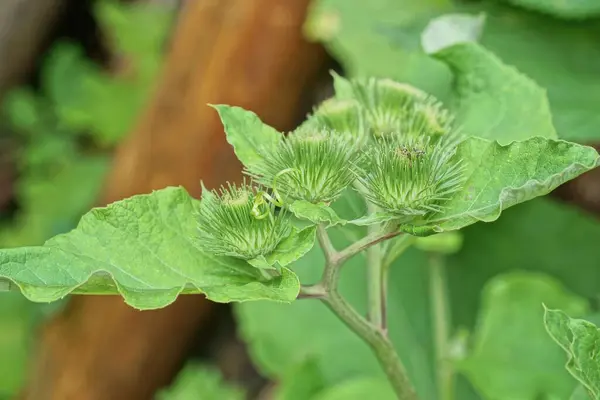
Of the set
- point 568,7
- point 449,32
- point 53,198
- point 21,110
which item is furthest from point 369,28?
point 21,110

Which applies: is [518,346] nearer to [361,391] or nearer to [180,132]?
[361,391]

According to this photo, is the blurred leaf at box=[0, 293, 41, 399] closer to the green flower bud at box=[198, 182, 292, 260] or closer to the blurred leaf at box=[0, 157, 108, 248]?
the blurred leaf at box=[0, 157, 108, 248]

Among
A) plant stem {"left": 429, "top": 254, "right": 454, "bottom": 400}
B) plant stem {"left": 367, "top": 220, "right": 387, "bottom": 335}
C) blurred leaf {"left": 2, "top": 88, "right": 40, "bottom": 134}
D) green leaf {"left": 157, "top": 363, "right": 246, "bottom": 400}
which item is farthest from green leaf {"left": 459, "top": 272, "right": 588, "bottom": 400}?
blurred leaf {"left": 2, "top": 88, "right": 40, "bottom": 134}

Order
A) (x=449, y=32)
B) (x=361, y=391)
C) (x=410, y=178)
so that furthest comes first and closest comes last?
(x=361, y=391) < (x=449, y=32) < (x=410, y=178)

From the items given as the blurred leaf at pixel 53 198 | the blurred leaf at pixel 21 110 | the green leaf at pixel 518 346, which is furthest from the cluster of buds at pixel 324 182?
the blurred leaf at pixel 21 110

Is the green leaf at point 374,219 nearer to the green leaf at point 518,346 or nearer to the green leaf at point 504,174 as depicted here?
the green leaf at point 504,174

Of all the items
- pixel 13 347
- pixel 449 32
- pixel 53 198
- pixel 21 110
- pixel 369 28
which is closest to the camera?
pixel 449 32
